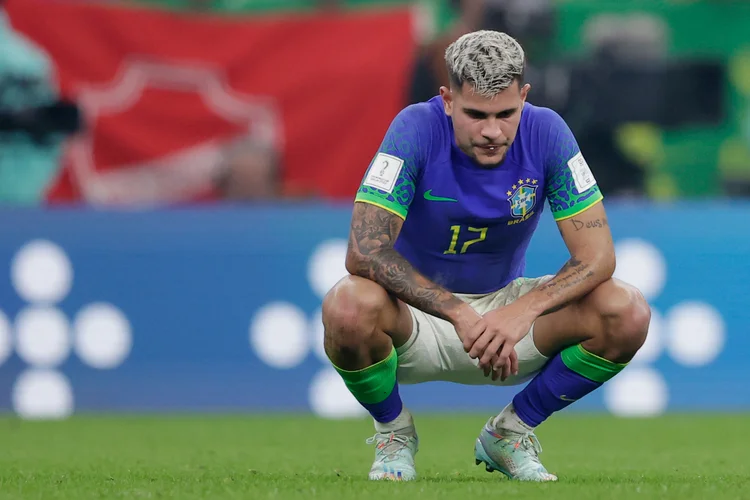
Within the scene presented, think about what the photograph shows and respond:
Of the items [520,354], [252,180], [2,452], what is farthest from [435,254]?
[252,180]

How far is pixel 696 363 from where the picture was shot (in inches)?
354

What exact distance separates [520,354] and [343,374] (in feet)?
2.25

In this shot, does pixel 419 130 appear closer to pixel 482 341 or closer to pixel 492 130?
pixel 492 130

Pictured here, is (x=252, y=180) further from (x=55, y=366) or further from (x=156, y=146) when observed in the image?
(x=55, y=366)

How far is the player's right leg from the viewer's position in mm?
4789

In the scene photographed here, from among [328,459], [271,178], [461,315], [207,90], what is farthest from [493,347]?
[207,90]

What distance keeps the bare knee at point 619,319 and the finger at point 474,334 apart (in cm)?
47

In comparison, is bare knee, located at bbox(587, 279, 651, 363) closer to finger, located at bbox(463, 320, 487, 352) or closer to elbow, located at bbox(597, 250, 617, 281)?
elbow, located at bbox(597, 250, 617, 281)

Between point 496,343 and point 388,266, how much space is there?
480 mm

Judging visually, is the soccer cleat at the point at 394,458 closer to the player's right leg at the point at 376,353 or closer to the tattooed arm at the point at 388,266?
the player's right leg at the point at 376,353

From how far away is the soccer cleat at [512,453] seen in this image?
5051 mm

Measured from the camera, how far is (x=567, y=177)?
16.7 feet

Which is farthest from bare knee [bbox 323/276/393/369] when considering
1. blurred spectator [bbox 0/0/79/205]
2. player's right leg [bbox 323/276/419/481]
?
blurred spectator [bbox 0/0/79/205]

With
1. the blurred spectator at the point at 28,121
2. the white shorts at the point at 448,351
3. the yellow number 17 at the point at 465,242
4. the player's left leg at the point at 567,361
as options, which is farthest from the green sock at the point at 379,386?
the blurred spectator at the point at 28,121
